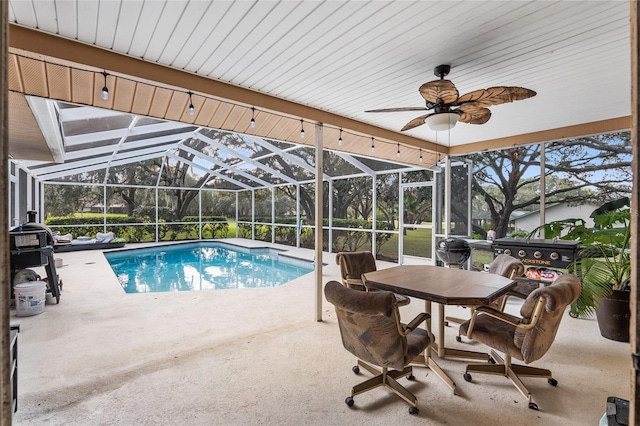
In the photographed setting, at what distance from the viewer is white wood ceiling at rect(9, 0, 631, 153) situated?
216 centimetres

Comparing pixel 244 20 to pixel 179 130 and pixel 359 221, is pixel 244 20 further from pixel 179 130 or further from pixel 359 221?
pixel 359 221

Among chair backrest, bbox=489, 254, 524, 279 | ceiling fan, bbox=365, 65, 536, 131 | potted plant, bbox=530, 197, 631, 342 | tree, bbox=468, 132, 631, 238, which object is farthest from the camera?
tree, bbox=468, 132, 631, 238

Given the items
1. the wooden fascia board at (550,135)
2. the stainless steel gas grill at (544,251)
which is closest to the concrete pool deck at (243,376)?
the stainless steel gas grill at (544,251)

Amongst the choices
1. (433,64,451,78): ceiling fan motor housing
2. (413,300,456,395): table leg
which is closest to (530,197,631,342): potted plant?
(413,300,456,395): table leg

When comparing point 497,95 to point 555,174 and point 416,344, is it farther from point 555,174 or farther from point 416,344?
point 555,174

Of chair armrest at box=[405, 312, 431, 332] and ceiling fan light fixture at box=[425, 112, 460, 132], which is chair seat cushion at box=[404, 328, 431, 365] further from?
ceiling fan light fixture at box=[425, 112, 460, 132]

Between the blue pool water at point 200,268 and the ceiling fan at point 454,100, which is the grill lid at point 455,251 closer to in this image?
the ceiling fan at point 454,100

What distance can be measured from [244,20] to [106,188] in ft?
38.2

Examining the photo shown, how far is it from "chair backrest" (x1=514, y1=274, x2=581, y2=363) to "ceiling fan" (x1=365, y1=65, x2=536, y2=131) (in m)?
1.44

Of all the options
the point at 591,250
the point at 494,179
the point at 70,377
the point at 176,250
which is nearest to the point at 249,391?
the point at 70,377

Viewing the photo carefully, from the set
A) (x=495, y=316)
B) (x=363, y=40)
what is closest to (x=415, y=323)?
(x=495, y=316)

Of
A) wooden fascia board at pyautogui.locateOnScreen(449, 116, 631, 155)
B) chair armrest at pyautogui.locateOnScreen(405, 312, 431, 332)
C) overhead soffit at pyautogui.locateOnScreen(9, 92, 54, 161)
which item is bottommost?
chair armrest at pyautogui.locateOnScreen(405, 312, 431, 332)

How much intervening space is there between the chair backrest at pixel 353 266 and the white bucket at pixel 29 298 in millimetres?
3990

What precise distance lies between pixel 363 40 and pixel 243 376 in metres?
2.93
